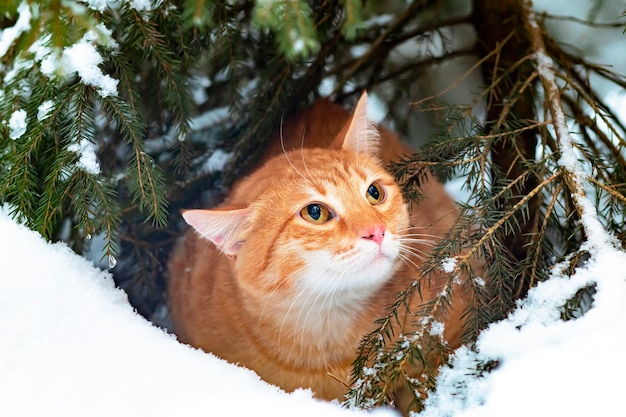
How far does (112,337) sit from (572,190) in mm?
1436

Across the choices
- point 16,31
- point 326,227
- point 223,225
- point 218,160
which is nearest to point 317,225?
point 326,227

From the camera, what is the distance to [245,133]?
2.77 meters

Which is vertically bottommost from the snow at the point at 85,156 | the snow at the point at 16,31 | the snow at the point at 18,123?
the snow at the point at 85,156

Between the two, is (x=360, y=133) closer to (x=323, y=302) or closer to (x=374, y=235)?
(x=374, y=235)

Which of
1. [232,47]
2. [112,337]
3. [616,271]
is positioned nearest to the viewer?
[616,271]

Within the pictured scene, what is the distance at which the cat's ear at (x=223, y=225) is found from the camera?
6.63 feet

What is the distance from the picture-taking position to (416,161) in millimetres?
2197

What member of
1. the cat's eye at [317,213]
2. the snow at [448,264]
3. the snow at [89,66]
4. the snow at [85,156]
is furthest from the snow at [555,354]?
the snow at [89,66]

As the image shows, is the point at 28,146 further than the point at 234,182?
No

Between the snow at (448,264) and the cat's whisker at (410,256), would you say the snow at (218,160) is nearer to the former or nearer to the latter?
the cat's whisker at (410,256)

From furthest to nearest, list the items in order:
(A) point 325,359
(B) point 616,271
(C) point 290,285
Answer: (A) point 325,359 < (C) point 290,285 < (B) point 616,271

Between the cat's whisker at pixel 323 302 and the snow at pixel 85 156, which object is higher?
the snow at pixel 85 156

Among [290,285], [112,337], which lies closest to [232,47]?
[290,285]

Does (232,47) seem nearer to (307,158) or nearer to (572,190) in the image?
(307,158)
